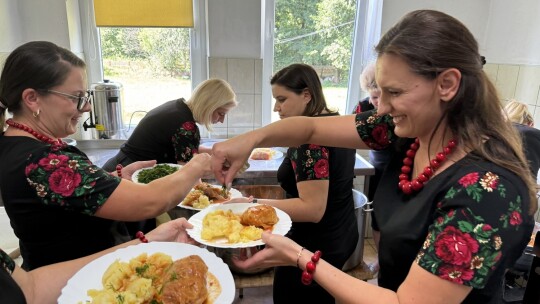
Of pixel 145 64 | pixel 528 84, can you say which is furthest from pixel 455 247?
pixel 145 64

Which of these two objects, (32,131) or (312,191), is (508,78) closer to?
(312,191)

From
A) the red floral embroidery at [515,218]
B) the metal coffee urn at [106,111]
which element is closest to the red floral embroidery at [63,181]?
the red floral embroidery at [515,218]

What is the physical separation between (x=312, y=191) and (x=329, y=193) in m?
0.16

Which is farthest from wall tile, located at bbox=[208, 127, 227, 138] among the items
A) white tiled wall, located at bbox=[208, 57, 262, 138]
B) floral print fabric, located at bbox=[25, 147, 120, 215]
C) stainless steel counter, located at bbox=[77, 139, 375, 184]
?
floral print fabric, located at bbox=[25, 147, 120, 215]

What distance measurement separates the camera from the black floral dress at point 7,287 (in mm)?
991

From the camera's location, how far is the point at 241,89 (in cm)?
360

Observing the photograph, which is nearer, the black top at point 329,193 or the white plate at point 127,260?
the white plate at point 127,260

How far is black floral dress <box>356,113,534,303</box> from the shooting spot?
80cm

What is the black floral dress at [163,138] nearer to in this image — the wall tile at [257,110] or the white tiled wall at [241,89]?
the white tiled wall at [241,89]

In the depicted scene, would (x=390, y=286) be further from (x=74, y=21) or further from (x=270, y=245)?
(x=74, y=21)

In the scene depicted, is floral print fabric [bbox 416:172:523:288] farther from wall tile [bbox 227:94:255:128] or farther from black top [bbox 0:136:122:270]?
wall tile [bbox 227:94:255:128]

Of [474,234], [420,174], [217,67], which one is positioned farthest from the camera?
[217,67]

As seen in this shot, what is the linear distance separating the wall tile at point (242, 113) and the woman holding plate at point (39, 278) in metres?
2.34

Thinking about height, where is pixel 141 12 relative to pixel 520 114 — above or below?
above
